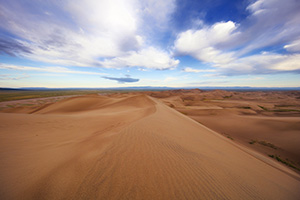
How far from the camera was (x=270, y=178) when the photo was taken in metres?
2.61

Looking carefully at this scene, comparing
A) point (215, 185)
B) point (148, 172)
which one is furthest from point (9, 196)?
point (215, 185)

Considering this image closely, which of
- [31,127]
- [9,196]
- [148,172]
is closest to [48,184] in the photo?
[9,196]

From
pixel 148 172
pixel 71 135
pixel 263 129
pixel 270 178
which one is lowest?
pixel 263 129

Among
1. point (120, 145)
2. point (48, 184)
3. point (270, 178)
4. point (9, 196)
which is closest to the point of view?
point (9, 196)

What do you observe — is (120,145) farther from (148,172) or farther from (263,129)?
(263,129)

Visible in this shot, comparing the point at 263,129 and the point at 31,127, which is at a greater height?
the point at 31,127

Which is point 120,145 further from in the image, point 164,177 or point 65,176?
point 164,177

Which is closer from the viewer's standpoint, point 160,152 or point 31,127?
point 160,152

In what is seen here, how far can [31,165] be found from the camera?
227cm

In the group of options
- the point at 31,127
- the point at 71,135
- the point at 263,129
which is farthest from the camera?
the point at 263,129

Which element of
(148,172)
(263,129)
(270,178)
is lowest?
(263,129)

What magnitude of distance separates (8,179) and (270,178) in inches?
215

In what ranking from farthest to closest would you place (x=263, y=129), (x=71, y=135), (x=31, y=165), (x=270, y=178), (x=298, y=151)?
1. (x=263, y=129)
2. (x=298, y=151)
3. (x=71, y=135)
4. (x=270, y=178)
5. (x=31, y=165)

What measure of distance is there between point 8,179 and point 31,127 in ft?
12.8
